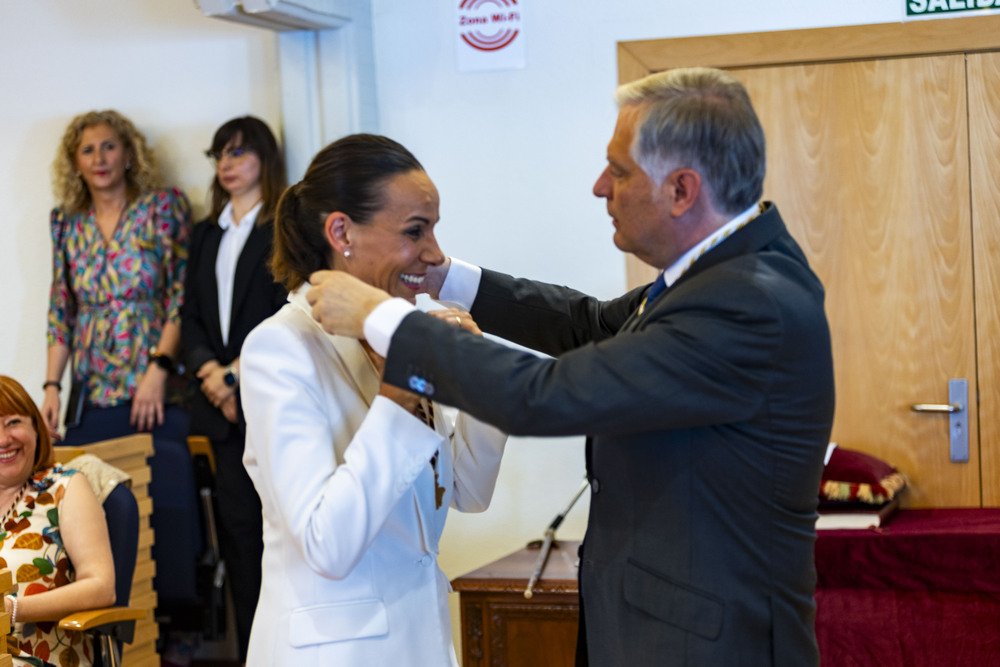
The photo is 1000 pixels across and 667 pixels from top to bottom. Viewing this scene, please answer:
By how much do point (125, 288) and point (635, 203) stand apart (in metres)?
2.93

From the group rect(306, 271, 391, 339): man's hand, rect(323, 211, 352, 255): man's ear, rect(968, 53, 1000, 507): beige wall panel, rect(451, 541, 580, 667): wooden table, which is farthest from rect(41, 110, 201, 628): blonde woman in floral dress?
rect(968, 53, 1000, 507): beige wall panel

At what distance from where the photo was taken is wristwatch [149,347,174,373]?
390cm

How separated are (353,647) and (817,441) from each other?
0.74 m

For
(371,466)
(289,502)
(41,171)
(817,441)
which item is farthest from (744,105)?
(41,171)

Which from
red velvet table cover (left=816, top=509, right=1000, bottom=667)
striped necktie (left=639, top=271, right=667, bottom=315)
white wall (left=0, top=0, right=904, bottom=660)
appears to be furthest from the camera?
white wall (left=0, top=0, right=904, bottom=660)

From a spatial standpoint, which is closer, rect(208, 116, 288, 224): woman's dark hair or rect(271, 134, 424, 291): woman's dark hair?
rect(271, 134, 424, 291): woman's dark hair

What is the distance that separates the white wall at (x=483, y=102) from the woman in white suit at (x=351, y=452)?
1.91 meters

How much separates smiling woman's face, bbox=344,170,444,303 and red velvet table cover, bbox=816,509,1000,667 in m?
1.81

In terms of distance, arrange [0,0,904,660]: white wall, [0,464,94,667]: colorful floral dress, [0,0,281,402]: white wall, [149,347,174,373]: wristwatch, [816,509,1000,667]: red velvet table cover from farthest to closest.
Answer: [0,0,281,402]: white wall
[149,347,174,373]: wristwatch
[0,0,904,660]: white wall
[816,509,1000,667]: red velvet table cover
[0,464,94,667]: colorful floral dress

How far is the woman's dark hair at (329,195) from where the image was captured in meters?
1.66

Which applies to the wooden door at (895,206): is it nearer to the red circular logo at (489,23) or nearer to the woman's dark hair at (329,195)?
the red circular logo at (489,23)

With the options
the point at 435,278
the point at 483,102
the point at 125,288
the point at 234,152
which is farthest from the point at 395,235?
the point at 125,288

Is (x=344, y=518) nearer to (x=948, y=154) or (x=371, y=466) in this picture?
(x=371, y=466)

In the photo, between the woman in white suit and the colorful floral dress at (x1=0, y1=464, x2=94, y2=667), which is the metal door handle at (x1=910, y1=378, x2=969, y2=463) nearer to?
the woman in white suit
